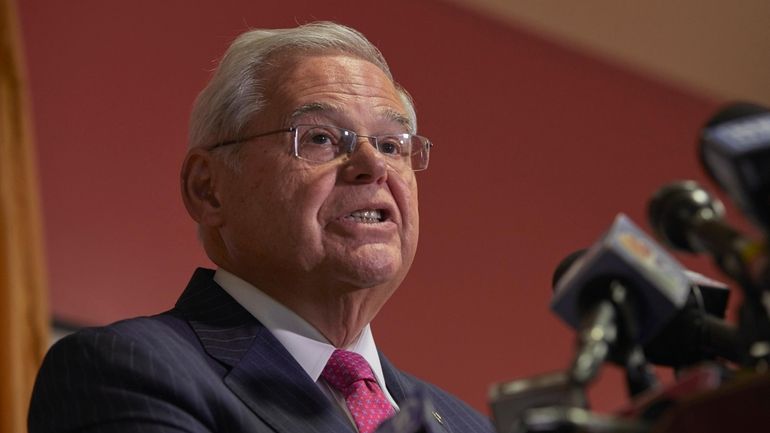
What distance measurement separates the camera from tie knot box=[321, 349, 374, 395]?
1.99 meters

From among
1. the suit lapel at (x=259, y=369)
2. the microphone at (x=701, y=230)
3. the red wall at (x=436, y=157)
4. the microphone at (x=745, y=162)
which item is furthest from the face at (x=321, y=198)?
the red wall at (x=436, y=157)

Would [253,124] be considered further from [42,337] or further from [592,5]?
[592,5]

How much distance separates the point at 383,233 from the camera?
6.98 feet

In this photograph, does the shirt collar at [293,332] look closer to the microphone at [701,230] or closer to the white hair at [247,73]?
the white hair at [247,73]

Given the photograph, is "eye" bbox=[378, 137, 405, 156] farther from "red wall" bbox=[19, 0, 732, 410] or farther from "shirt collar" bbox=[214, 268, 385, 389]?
"red wall" bbox=[19, 0, 732, 410]

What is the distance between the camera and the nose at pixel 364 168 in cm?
215

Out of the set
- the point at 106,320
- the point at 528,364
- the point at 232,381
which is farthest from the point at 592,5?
the point at 232,381

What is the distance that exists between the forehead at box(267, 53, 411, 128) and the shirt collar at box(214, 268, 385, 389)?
0.31 meters

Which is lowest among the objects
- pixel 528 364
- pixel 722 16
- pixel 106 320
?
pixel 528 364

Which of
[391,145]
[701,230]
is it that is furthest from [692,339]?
[391,145]

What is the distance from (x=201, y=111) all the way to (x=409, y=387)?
621 mm

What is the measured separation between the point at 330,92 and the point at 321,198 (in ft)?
0.78

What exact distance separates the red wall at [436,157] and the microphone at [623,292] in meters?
2.49

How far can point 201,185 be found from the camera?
2303 mm
